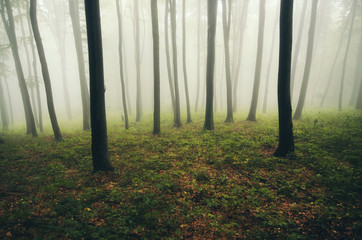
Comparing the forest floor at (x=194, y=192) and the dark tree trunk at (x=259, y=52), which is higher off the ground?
the dark tree trunk at (x=259, y=52)

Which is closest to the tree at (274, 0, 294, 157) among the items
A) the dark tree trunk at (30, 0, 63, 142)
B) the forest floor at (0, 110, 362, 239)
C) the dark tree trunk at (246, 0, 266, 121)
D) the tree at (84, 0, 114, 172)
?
the forest floor at (0, 110, 362, 239)

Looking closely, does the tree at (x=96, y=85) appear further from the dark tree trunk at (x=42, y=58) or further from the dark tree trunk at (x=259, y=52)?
the dark tree trunk at (x=259, y=52)

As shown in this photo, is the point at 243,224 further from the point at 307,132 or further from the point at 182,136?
the point at 307,132

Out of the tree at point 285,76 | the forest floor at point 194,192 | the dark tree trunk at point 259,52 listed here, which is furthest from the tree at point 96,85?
the dark tree trunk at point 259,52

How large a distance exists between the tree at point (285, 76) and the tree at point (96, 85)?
22.4 ft

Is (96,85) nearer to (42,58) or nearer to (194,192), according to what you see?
(194,192)

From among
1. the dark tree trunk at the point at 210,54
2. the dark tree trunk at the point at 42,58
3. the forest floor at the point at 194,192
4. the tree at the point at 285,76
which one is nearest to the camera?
the forest floor at the point at 194,192

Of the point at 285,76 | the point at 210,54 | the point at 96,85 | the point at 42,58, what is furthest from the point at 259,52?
the point at 42,58

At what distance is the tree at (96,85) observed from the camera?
5.75 metres

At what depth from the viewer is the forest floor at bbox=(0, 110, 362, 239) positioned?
12.5 feet

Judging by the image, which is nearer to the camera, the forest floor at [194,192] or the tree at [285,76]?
the forest floor at [194,192]

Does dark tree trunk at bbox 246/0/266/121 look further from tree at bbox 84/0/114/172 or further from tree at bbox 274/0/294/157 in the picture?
tree at bbox 84/0/114/172

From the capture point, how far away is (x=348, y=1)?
20.7m

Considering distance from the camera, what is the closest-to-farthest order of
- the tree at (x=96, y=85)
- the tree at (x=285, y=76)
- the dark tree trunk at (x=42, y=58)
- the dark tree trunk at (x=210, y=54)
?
the tree at (x=96, y=85)
the tree at (x=285, y=76)
the dark tree trunk at (x=42, y=58)
the dark tree trunk at (x=210, y=54)
